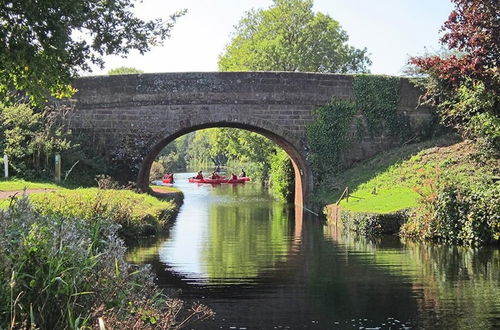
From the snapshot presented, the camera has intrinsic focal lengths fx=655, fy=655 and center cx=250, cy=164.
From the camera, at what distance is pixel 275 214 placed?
22.0 meters

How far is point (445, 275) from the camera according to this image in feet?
33.0

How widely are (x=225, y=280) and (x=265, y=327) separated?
2.81m

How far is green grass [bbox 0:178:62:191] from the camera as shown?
1795 centimetres

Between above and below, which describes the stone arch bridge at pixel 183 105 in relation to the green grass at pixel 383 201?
above

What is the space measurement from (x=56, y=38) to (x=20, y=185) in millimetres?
9585

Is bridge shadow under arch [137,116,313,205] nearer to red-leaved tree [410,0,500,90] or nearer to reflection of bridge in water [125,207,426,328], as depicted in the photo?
red-leaved tree [410,0,500,90]

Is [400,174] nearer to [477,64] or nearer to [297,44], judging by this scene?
[477,64]

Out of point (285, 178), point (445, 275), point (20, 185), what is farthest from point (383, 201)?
point (285, 178)

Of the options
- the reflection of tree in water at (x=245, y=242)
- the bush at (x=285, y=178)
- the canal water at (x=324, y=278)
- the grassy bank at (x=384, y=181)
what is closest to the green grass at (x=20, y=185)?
the canal water at (x=324, y=278)

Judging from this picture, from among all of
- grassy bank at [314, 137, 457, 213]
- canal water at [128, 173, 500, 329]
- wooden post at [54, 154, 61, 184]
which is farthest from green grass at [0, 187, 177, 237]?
grassy bank at [314, 137, 457, 213]

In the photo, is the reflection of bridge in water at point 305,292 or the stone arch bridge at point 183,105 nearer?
the reflection of bridge in water at point 305,292

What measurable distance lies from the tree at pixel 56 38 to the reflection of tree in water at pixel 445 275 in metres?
5.88

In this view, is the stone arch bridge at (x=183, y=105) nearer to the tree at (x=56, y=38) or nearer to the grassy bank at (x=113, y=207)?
the grassy bank at (x=113, y=207)

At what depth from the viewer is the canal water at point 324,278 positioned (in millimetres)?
7387
